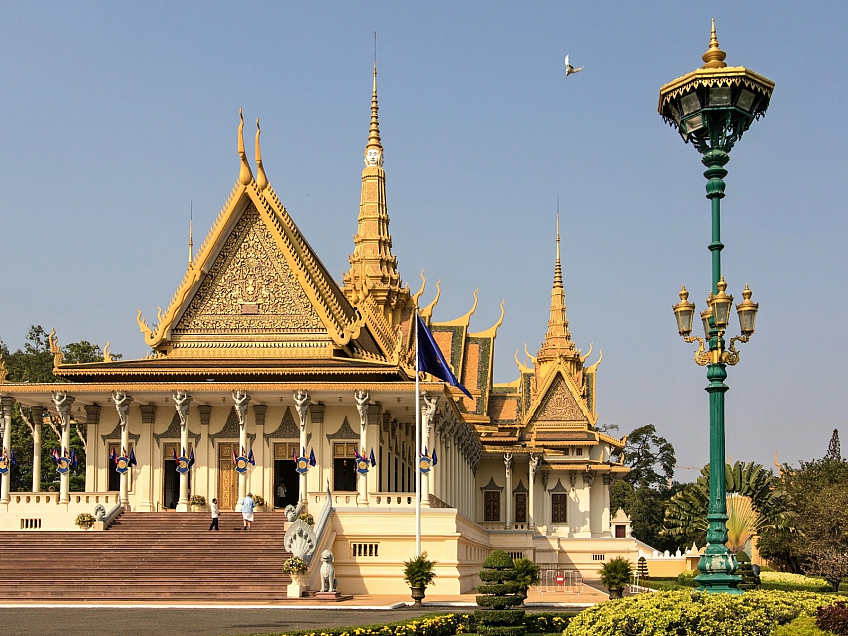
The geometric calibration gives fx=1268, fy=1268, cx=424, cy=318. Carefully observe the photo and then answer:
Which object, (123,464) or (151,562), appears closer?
(151,562)

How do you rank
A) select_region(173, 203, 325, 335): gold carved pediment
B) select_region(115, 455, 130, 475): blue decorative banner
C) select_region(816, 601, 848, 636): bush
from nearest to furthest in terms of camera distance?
select_region(816, 601, 848, 636): bush
select_region(115, 455, 130, 475): blue decorative banner
select_region(173, 203, 325, 335): gold carved pediment

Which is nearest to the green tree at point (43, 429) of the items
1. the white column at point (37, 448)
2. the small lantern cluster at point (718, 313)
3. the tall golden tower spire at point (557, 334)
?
the white column at point (37, 448)

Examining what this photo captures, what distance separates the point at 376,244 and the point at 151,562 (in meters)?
31.5

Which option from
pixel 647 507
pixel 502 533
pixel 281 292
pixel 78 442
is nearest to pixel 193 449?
pixel 281 292

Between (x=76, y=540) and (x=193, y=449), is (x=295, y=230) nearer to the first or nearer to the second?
(x=193, y=449)

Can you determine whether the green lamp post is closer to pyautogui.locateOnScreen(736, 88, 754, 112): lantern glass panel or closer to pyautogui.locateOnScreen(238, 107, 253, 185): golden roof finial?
pyautogui.locateOnScreen(736, 88, 754, 112): lantern glass panel

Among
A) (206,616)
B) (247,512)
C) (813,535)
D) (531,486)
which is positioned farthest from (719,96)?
(531,486)

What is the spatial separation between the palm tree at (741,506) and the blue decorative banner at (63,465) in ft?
59.1

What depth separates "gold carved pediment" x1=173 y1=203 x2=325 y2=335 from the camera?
38875mm

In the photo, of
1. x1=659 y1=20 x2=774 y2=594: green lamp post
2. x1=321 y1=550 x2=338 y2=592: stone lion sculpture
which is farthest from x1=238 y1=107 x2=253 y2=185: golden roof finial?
x1=659 y1=20 x2=774 y2=594: green lamp post

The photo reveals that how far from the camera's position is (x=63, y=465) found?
3631 cm

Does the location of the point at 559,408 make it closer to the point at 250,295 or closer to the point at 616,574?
the point at 250,295

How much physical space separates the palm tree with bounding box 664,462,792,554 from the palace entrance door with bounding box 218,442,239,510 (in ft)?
45.6

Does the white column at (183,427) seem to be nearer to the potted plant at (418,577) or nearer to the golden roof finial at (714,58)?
the potted plant at (418,577)
